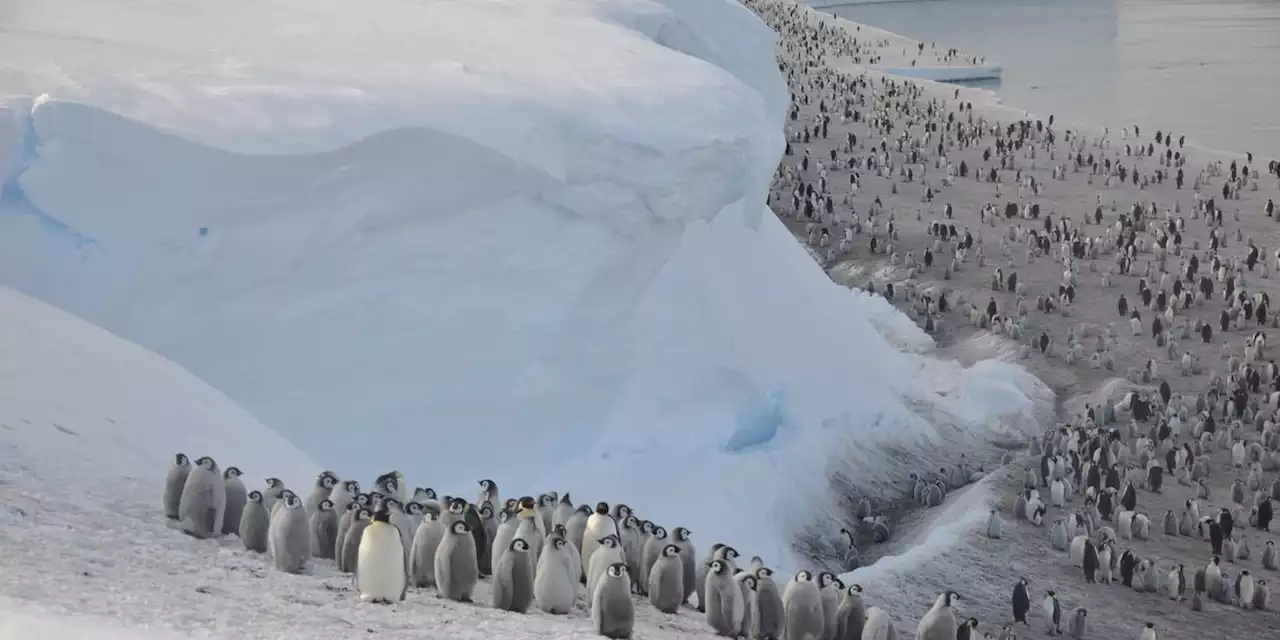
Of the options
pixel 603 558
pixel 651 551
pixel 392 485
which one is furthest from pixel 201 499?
pixel 651 551

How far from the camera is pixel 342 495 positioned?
7453mm

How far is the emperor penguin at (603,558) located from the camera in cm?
705

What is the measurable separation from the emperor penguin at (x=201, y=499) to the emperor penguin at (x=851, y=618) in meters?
3.61

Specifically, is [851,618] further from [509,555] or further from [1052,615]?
[1052,615]

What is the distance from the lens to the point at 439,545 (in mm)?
6727

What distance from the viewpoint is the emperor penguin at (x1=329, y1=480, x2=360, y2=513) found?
24.3 ft

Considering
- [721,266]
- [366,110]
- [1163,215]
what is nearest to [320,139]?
[366,110]

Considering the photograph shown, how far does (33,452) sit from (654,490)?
5.11m

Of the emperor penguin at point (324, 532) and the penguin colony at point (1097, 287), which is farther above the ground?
the penguin colony at point (1097, 287)

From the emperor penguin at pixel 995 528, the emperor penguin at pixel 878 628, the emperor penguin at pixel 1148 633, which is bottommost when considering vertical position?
the emperor penguin at pixel 878 628

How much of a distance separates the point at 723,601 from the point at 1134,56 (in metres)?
46.1

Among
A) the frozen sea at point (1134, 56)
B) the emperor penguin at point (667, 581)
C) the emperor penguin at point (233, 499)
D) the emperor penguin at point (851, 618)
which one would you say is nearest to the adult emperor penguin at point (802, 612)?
the emperor penguin at point (851, 618)

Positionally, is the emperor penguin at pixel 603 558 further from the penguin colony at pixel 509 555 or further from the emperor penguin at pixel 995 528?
the emperor penguin at pixel 995 528

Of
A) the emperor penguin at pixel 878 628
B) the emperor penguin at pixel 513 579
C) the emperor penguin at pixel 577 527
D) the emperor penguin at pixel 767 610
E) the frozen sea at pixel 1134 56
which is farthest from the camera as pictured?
the frozen sea at pixel 1134 56
